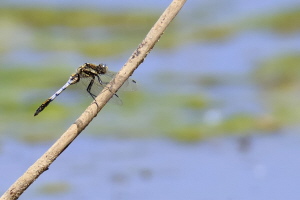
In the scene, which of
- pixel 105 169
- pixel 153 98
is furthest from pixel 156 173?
pixel 153 98

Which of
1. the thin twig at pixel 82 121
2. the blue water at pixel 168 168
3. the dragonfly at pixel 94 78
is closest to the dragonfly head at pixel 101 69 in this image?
the dragonfly at pixel 94 78

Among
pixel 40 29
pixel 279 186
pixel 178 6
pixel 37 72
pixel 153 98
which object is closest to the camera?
pixel 178 6

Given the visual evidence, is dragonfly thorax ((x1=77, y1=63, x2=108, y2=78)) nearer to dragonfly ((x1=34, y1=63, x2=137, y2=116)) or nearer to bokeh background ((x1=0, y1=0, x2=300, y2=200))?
dragonfly ((x1=34, y1=63, x2=137, y2=116))

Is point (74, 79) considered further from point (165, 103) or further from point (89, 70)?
point (165, 103)

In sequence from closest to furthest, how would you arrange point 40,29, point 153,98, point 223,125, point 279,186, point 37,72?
point 279,186 → point 223,125 → point 153,98 → point 37,72 → point 40,29

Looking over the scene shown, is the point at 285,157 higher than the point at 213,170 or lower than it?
higher

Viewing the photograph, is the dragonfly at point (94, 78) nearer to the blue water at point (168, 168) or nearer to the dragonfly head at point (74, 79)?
the dragonfly head at point (74, 79)

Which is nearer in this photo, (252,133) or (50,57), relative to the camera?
(252,133)

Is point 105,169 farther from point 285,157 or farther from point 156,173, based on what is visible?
point 285,157
